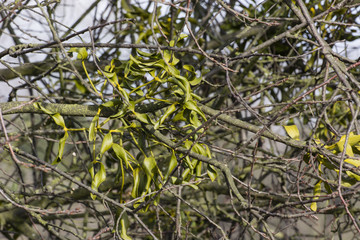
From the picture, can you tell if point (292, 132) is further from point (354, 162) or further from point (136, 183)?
point (136, 183)

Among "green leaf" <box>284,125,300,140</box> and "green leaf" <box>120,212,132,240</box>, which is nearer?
"green leaf" <box>120,212,132,240</box>

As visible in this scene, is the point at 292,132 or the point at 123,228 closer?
the point at 123,228

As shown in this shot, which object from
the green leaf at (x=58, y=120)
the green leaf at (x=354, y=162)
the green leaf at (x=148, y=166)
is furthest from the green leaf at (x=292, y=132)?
the green leaf at (x=58, y=120)

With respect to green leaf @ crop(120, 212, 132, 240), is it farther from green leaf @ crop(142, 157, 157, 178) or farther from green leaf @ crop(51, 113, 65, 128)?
green leaf @ crop(51, 113, 65, 128)

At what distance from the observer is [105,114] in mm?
1061

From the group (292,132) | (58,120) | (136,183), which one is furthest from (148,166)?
(292,132)

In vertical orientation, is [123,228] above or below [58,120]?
below

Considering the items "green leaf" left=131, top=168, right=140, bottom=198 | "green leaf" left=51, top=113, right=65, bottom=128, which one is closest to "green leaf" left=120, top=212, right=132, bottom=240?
"green leaf" left=131, top=168, right=140, bottom=198

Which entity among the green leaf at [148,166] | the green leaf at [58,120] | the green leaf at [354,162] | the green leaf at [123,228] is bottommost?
the green leaf at [123,228]

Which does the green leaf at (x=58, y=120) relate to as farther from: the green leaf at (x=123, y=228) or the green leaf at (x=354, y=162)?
the green leaf at (x=354, y=162)

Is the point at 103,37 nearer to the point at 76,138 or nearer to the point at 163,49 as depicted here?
the point at 76,138

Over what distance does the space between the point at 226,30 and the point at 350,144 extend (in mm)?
1512

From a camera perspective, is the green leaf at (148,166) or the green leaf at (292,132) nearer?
the green leaf at (148,166)

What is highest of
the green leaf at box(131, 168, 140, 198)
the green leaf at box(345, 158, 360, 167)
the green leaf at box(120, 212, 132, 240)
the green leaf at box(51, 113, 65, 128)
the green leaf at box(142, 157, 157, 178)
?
the green leaf at box(51, 113, 65, 128)
